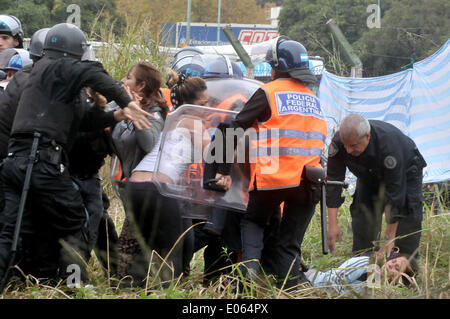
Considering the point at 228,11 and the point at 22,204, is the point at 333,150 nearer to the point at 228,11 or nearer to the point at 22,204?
the point at 22,204

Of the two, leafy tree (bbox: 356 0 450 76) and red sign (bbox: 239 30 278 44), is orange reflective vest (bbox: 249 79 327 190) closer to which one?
leafy tree (bbox: 356 0 450 76)

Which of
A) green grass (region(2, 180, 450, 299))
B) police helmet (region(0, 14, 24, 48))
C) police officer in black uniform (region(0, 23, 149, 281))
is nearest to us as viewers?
green grass (region(2, 180, 450, 299))

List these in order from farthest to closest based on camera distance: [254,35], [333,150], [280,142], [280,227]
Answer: [254,35], [333,150], [280,227], [280,142]

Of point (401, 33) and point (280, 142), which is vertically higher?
point (401, 33)

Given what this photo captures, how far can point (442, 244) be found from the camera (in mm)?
5000

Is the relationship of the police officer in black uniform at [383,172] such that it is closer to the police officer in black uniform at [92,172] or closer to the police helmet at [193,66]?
the police helmet at [193,66]

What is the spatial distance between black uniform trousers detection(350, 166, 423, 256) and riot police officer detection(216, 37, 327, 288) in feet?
2.86

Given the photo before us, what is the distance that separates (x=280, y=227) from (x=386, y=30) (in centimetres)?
2340

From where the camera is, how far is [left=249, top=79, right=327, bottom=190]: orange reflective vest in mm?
4766

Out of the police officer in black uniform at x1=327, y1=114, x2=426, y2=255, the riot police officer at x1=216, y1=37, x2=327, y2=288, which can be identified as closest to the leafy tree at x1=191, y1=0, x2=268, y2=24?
the police officer in black uniform at x1=327, y1=114, x2=426, y2=255

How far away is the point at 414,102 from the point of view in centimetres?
977

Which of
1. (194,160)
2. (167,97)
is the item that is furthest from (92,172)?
(194,160)

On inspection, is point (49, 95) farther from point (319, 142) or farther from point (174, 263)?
point (319, 142)
